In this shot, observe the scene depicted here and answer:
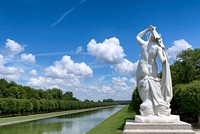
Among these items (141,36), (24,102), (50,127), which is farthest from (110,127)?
(24,102)

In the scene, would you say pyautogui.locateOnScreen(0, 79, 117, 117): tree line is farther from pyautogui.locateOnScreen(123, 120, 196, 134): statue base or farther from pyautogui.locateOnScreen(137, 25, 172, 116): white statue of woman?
pyautogui.locateOnScreen(123, 120, 196, 134): statue base

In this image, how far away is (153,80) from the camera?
9633 millimetres

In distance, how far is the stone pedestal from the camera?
8.41 meters

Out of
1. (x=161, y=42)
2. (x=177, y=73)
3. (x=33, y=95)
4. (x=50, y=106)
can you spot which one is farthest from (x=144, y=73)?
(x=33, y=95)

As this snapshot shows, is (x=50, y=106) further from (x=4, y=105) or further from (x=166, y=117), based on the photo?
(x=166, y=117)

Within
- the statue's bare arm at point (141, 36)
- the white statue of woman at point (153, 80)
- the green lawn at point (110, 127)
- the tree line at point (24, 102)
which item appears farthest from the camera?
the tree line at point (24, 102)

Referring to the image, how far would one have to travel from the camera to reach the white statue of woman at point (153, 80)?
9.37m

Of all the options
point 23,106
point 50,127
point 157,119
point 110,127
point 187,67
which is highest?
point 187,67

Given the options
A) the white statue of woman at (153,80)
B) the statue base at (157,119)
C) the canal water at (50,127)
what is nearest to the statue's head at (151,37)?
the white statue of woman at (153,80)

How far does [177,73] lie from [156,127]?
3101 cm

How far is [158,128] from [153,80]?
70.1 inches

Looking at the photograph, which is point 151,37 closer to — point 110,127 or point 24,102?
point 110,127

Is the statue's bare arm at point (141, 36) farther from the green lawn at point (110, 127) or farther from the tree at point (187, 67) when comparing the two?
the tree at point (187, 67)

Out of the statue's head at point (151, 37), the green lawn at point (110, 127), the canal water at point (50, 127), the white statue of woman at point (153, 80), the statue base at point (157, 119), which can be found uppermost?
the statue's head at point (151, 37)
